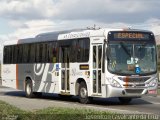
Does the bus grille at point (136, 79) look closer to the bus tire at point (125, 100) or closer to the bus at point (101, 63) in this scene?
the bus at point (101, 63)

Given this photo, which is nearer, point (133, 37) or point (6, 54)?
point (133, 37)

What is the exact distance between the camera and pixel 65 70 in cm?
2425

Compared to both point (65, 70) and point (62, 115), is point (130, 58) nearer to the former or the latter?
point (65, 70)

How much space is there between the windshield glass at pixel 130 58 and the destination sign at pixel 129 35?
0.27m

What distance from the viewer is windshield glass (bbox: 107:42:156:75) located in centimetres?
2116

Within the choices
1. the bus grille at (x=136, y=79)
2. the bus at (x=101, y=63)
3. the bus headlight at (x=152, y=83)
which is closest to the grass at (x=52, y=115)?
the bus at (x=101, y=63)

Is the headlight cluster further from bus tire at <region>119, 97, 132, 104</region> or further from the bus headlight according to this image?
bus tire at <region>119, 97, 132, 104</region>

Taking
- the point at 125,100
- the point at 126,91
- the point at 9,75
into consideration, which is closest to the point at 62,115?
the point at 126,91

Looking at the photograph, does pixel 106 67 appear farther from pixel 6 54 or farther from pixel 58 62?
pixel 6 54

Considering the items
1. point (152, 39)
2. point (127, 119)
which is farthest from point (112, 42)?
point (127, 119)

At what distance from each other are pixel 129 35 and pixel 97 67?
1.92 meters

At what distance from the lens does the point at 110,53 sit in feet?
69.2

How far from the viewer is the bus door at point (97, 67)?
847 inches

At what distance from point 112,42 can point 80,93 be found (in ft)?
10.1
